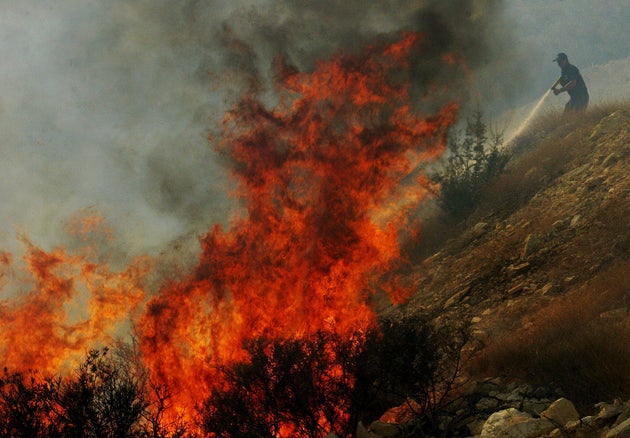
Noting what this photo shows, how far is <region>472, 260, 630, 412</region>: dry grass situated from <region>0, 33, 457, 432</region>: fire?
488 centimetres

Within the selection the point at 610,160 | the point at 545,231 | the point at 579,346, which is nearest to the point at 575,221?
the point at 545,231

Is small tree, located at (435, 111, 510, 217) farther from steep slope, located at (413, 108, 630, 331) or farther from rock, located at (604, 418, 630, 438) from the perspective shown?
rock, located at (604, 418, 630, 438)

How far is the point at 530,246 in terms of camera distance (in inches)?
512

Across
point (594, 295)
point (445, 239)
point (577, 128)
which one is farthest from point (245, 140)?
point (577, 128)

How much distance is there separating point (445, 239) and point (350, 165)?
4.72 meters

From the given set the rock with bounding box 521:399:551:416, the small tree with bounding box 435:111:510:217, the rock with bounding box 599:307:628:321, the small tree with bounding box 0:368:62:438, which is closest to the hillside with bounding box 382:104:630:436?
the rock with bounding box 599:307:628:321

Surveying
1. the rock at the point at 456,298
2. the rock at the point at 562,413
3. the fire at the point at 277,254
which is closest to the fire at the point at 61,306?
the fire at the point at 277,254

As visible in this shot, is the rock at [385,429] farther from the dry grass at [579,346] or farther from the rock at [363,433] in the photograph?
the dry grass at [579,346]

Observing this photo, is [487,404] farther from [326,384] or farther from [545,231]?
[545,231]

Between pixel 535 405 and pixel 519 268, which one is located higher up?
pixel 519 268

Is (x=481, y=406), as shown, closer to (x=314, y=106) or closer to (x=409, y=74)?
(x=314, y=106)

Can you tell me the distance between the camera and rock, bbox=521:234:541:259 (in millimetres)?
12859

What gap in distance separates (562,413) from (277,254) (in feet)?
31.5

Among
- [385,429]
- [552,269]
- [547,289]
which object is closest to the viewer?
[385,429]
